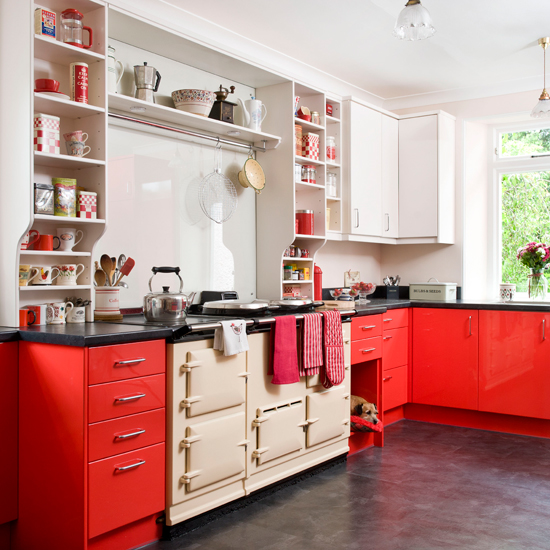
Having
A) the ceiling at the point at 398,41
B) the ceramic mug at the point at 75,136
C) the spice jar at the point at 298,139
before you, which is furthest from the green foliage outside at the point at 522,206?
the ceramic mug at the point at 75,136

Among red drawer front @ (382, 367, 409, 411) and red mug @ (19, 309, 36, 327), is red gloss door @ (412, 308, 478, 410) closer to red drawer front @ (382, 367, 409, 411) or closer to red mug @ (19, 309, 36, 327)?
red drawer front @ (382, 367, 409, 411)

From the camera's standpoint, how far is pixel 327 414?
3223mm

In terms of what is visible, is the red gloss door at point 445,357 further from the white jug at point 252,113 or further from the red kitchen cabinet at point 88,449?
the red kitchen cabinet at point 88,449

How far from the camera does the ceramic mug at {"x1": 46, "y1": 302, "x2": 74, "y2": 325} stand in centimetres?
249

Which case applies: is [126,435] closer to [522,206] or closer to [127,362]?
[127,362]

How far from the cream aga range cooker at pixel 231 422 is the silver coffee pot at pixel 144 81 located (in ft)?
3.65

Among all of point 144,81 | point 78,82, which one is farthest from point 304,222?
point 78,82

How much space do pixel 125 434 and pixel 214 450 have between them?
0.47 meters

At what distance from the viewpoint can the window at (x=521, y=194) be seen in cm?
477

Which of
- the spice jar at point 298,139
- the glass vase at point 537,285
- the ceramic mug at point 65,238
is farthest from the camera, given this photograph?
the glass vase at point 537,285

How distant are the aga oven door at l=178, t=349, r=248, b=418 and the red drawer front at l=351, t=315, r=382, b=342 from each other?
44.1 inches

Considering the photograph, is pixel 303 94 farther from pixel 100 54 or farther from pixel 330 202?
pixel 100 54

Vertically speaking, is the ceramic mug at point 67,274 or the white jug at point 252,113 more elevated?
the white jug at point 252,113

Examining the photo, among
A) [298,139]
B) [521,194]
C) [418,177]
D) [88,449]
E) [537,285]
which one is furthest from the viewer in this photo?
[521,194]
